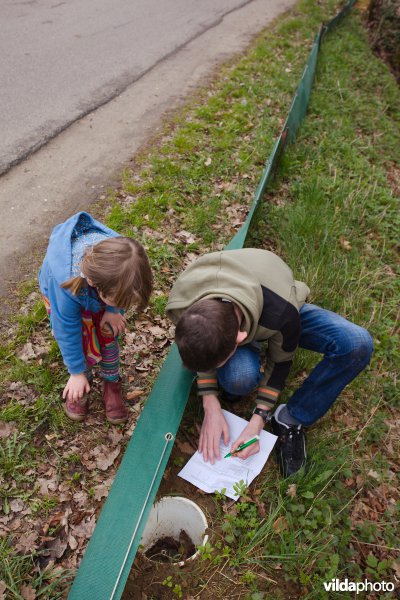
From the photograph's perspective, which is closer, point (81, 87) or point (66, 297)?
point (66, 297)

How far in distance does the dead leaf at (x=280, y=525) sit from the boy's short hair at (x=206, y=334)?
101 centimetres

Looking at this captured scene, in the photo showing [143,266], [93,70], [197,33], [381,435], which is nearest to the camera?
[143,266]

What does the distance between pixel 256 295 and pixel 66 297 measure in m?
0.94

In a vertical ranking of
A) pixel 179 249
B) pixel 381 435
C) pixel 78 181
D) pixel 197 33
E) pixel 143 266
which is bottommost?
pixel 381 435

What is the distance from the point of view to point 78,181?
451 centimetres

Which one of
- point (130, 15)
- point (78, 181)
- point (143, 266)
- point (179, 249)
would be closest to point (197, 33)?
point (130, 15)

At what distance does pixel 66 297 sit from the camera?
7.39 ft

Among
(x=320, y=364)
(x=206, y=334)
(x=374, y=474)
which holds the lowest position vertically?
(x=374, y=474)

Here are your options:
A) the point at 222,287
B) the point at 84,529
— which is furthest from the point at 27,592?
the point at 222,287

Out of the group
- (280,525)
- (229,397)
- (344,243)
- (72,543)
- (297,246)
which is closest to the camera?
(72,543)

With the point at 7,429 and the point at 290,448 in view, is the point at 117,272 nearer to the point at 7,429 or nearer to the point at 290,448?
the point at 7,429

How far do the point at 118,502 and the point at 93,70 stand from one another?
Result: 5.84 meters

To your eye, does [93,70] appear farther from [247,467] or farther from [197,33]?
[247,467]

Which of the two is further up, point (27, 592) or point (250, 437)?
point (250, 437)
